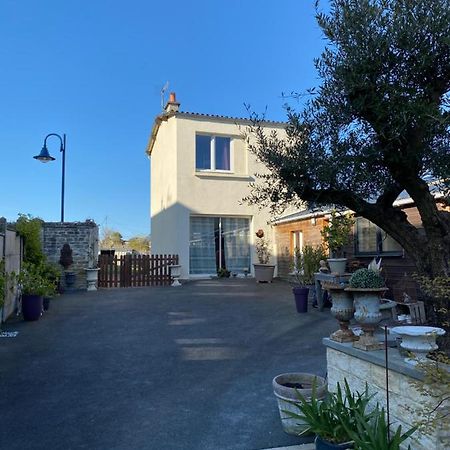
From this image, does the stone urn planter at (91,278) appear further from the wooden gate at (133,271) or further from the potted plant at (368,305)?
the potted plant at (368,305)

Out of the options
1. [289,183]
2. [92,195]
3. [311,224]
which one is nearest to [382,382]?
[289,183]

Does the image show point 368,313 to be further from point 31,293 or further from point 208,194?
point 208,194

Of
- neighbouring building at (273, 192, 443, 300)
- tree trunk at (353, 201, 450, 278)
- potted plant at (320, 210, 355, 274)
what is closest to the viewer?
tree trunk at (353, 201, 450, 278)

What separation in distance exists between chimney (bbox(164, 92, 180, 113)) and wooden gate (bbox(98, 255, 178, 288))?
18.9ft

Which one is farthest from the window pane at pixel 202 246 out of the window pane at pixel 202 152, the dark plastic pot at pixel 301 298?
the dark plastic pot at pixel 301 298

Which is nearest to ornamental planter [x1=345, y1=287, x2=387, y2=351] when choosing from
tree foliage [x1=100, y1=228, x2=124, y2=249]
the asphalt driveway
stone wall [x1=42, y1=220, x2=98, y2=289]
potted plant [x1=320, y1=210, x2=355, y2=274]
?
the asphalt driveway

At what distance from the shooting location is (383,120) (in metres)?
3.15

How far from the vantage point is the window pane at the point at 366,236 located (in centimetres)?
1004

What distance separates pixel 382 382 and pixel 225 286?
10815 millimetres

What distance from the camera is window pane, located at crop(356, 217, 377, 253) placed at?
1004 centimetres

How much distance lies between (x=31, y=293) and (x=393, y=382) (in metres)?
8.26

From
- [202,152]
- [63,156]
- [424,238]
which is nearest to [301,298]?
[424,238]

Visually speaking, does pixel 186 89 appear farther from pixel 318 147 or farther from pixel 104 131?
pixel 318 147

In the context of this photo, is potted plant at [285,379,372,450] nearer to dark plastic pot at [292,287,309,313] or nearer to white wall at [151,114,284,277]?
dark plastic pot at [292,287,309,313]
